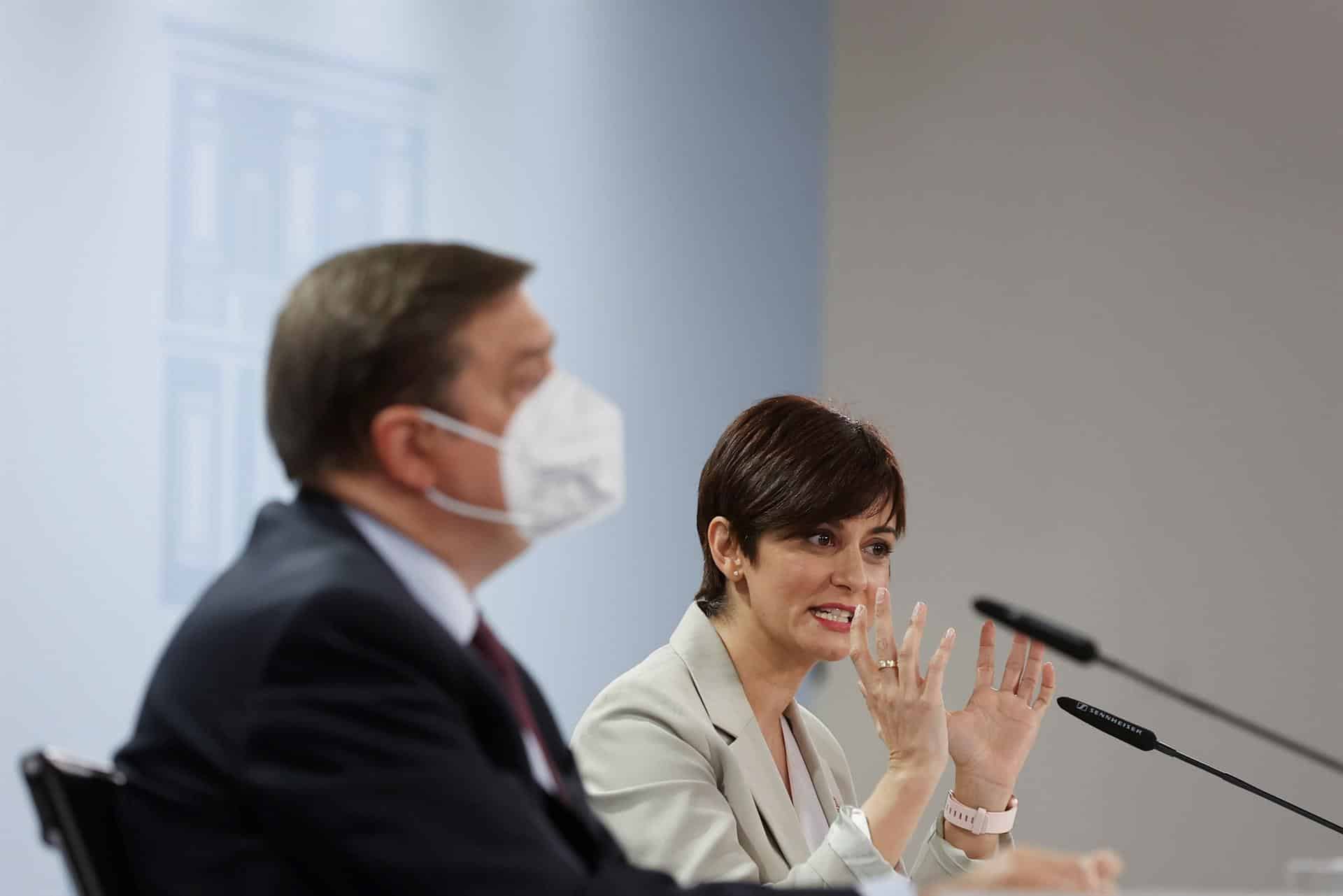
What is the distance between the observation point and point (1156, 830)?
4.05 metres

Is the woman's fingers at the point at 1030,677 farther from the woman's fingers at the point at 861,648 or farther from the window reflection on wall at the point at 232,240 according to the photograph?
the window reflection on wall at the point at 232,240

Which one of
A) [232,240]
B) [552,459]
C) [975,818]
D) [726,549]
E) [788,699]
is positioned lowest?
[975,818]

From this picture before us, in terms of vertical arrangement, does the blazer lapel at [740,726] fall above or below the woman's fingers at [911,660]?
below

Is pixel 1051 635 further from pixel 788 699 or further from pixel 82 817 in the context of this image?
pixel 788 699

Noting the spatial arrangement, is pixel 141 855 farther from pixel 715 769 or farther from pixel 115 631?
pixel 115 631

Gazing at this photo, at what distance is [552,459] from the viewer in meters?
1.31

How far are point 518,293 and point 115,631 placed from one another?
5.82ft

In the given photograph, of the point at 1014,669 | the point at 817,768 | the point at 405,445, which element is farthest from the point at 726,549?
the point at 405,445

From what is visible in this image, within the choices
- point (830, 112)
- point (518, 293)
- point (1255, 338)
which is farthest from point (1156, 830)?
point (518, 293)

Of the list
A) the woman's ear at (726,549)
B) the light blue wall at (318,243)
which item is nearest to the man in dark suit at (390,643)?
the woman's ear at (726,549)

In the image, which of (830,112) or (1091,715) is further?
(830,112)

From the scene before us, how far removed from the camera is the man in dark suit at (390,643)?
1034 mm

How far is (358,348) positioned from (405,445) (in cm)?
9

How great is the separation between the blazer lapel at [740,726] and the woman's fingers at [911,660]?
0.24m
